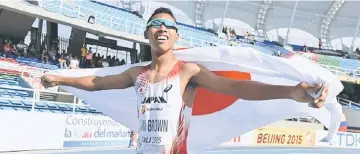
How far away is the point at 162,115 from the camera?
3252mm

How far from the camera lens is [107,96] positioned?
439 centimetres

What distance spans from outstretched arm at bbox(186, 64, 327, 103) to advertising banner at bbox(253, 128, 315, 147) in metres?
19.0

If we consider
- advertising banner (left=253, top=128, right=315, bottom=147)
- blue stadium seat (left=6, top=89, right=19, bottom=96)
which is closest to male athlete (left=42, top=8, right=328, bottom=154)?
blue stadium seat (left=6, top=89, right=19, bottom=96)

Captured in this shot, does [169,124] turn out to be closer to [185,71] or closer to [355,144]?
[185,71]

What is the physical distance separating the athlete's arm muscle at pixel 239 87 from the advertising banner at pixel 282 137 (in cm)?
1895

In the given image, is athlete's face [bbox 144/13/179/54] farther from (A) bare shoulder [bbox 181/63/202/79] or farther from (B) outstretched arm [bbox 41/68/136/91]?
(B) outstretched arm [bbox 41/68/136/91]

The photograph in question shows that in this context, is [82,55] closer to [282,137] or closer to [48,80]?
[282,137]

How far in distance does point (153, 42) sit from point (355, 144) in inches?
969

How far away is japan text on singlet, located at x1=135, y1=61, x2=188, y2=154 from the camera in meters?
3.25

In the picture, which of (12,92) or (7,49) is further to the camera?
(7,49)

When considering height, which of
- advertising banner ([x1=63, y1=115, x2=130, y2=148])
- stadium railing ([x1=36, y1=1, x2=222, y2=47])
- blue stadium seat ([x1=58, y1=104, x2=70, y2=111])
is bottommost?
advertising banner ([x1=63, y1=115, x2=130, y2=148])

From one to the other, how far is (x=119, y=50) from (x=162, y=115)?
84.1 ft

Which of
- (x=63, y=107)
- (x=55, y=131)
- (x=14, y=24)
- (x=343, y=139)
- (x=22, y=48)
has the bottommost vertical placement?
(x=343, y=139)

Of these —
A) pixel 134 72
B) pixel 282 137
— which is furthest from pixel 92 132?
pixel 134 72
